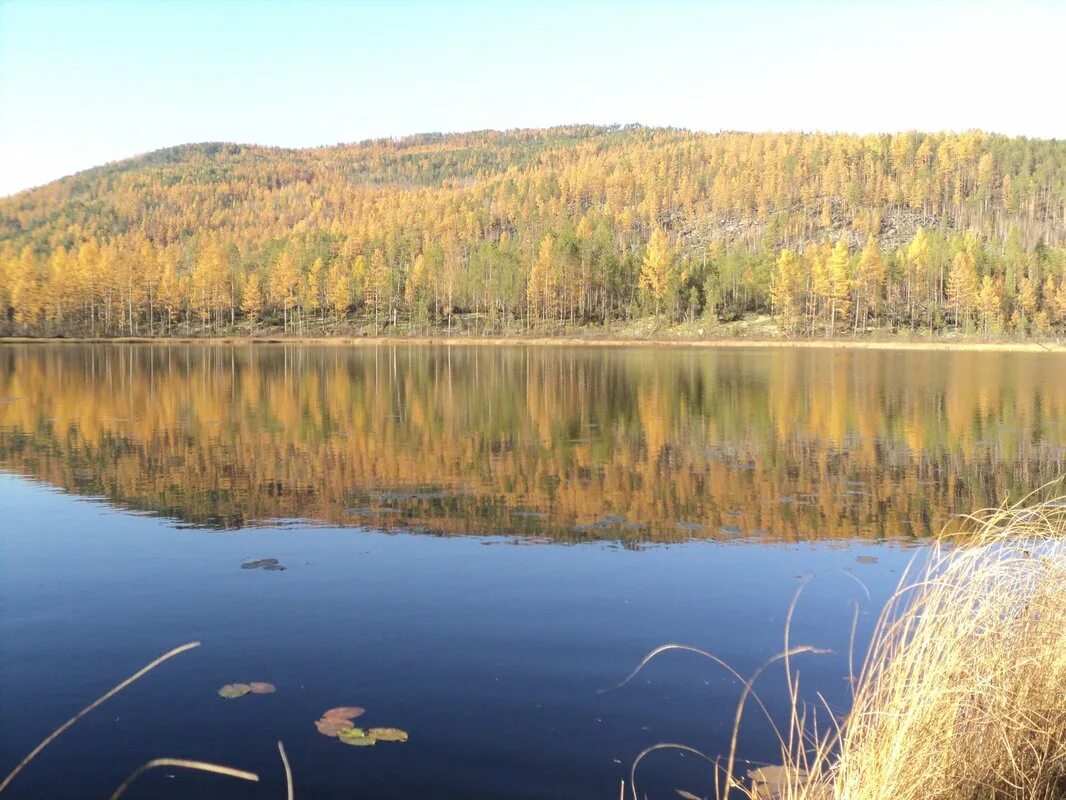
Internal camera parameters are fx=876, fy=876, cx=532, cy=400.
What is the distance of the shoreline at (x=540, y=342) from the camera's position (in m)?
103

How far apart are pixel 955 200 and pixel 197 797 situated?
209458mm

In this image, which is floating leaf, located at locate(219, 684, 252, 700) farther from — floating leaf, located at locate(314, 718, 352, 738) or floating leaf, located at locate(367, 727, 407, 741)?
floating leaf, located at locate(367, 727, 407, 741)

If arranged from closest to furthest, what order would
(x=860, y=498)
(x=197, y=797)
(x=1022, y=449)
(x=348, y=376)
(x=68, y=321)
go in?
1. (x=197, y=797)
2. (x=860, y=498)
3. (x=1022, y=449)
4. (x=348, y=376)
5. (x=68, y=321)

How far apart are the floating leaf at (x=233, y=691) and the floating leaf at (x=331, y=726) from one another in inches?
40.7

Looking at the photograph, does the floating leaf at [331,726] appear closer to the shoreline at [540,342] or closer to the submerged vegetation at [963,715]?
the submerged vegetation at [963,715]

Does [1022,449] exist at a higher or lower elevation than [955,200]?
lower

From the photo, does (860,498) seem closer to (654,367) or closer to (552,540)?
(552,540)

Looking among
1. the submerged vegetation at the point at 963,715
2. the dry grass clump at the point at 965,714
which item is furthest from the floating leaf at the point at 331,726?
the dry grass clump at the point at 965,714

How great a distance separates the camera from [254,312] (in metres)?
134

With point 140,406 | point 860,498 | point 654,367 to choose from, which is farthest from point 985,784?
point 654,367

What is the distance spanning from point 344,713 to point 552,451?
1596cm

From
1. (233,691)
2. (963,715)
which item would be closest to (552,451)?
(233,691)

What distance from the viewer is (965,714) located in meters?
5.93

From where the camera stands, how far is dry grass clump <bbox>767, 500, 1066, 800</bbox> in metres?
5.23
